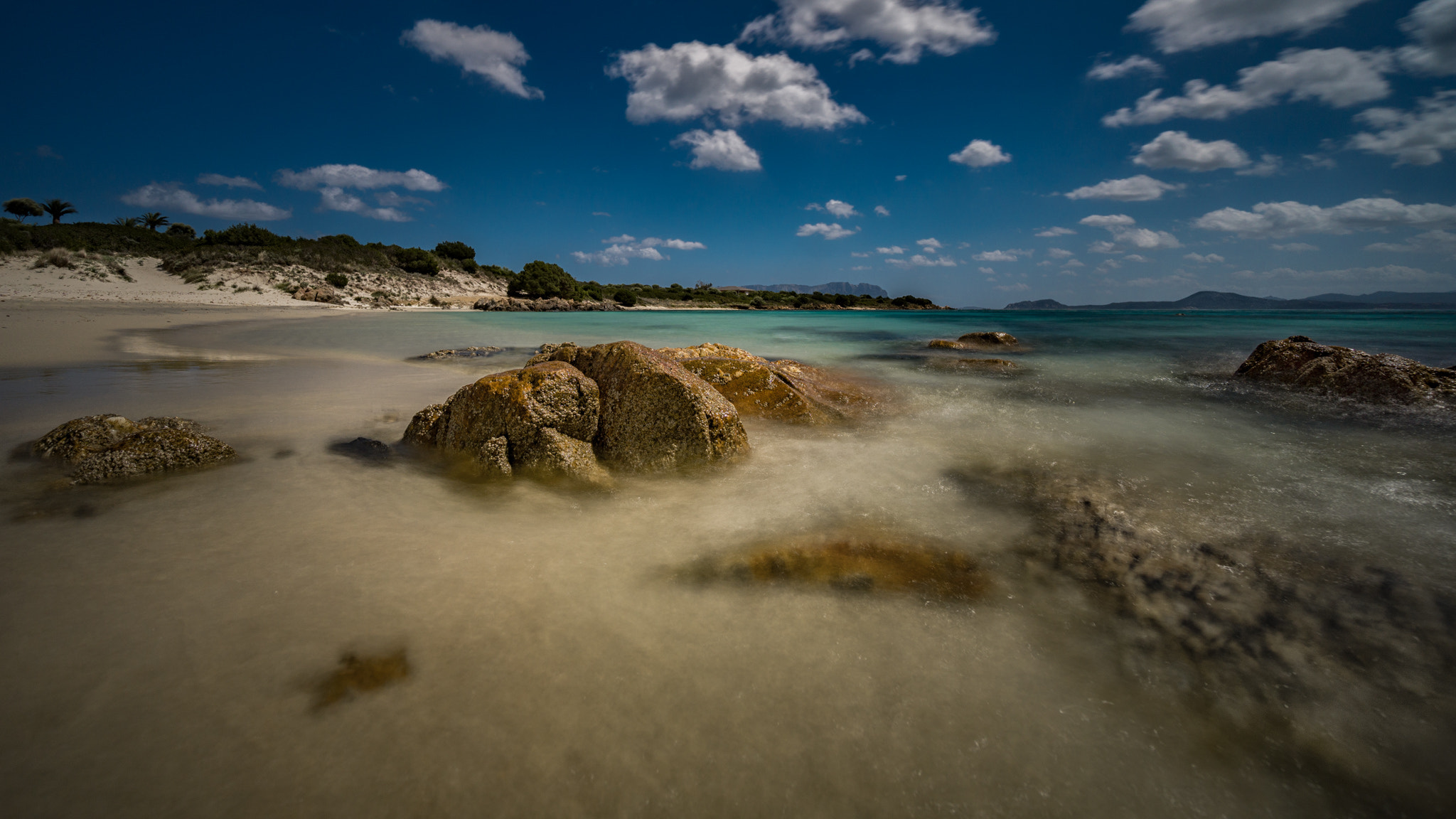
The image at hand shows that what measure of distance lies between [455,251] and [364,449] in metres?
58.0

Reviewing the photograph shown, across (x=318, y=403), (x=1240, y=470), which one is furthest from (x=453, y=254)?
(x=1240, y=470)

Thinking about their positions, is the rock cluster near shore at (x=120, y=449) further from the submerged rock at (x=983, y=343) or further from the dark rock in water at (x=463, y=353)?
the submerged rock at (x=983, y=343)

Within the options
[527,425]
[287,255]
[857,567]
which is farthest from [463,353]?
[287,255]

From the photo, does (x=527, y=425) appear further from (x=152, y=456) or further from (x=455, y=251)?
(x=455, y=251)

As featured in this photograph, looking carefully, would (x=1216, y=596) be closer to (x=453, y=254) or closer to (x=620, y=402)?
(x=620, y=402)

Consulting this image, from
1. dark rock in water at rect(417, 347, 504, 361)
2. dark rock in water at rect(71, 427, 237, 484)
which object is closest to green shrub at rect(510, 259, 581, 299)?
dark rock in water at rect(417, 347, 504, 361)

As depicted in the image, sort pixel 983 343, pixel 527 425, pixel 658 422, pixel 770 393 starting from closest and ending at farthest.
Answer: pixel 527 425
pixel 658 422
pixel 770 393
pixel 983 343

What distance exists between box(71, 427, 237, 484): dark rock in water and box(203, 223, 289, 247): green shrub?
158 feet

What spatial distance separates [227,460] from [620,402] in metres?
3.53

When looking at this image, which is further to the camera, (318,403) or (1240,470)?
(318,403)

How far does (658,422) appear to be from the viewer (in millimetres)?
5094

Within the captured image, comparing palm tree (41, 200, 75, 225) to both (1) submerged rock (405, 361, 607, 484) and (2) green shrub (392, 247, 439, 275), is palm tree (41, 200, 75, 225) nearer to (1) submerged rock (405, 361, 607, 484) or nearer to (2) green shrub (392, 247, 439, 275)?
(2) green shrub (392, 247, 439, 275)

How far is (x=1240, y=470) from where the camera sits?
5.43m

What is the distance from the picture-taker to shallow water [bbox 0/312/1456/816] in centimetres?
187
